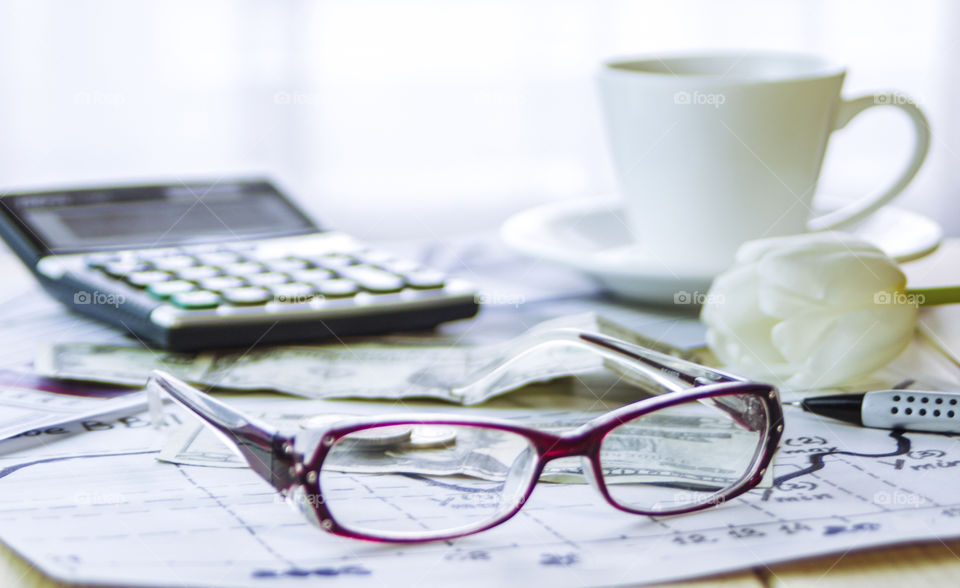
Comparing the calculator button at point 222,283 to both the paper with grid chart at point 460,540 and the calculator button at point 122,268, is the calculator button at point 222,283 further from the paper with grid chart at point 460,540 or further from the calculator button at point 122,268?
the paper with grid chart at point 460,540

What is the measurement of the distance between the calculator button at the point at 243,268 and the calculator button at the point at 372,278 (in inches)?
1.7

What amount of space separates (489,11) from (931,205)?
59 cm

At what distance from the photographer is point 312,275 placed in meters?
0.50

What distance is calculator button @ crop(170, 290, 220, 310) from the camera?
1.46ft

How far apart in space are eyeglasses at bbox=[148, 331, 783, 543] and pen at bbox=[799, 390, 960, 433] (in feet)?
0.14

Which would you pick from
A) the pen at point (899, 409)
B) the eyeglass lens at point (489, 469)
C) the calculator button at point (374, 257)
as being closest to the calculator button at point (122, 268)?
the calculator button at point (374, 257)

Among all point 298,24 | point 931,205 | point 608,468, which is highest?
point 298,24

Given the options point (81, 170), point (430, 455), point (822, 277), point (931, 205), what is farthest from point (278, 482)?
point (931, 205)

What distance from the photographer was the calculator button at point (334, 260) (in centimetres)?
52

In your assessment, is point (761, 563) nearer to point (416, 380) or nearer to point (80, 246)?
point (416, 380)

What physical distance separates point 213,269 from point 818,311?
286 millimetres

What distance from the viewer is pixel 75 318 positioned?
0.53m

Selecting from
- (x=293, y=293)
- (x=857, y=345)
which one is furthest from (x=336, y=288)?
(x=857, y=345)

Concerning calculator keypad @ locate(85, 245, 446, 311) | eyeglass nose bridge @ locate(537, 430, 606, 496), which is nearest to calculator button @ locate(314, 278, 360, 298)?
calculator keypad @ locate(85, 245, 446, 311)
